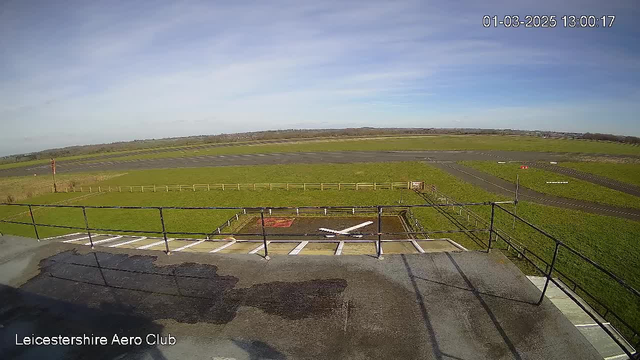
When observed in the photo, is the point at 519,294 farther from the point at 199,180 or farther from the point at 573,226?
the point at 199,180

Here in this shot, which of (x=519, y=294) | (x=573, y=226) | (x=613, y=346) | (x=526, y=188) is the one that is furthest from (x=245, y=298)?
(x=526, y=188)

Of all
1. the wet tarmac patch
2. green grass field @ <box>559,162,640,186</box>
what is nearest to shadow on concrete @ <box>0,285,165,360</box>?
the wet tarmac patch

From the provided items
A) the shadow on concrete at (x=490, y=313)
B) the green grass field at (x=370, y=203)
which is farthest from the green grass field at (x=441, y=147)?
the shadow on concrete at (x=490, y=313)

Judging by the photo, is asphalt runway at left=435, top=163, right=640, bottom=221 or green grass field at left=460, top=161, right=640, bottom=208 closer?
asphalt runway at left=435, top=163, right=640, bottom=221

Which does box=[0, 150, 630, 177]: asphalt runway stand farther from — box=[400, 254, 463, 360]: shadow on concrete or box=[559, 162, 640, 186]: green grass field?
box=[400, 254, 463, 360]: shadow on concrete

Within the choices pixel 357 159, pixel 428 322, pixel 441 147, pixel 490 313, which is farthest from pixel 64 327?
pixel 441 147

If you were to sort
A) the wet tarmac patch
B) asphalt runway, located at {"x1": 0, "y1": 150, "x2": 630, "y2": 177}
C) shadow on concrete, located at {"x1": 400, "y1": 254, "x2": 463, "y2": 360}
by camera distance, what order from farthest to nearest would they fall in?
asphalt runway, located at {"x1": 0, "y1": 150, "x2": 630, "y2": 177} < the wet tarmac patch < shadow on concrete, located at {"x1": 400, "y1": 254, "x2": 463, "y2": 360}

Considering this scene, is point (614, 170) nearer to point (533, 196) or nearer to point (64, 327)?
point (533, 196)
